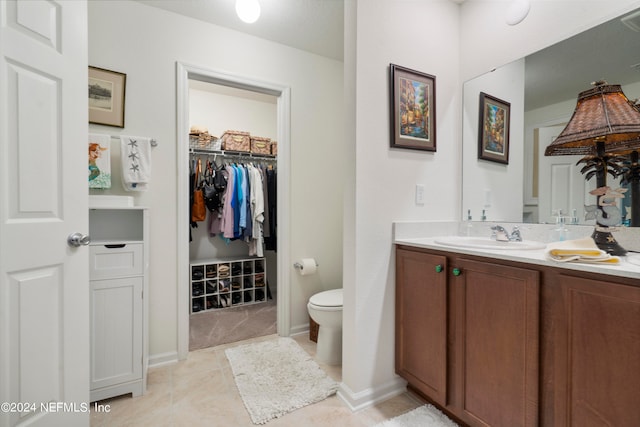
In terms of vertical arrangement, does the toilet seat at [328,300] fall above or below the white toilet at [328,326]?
above

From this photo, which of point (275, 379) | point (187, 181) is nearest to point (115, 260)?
point (187, 181)

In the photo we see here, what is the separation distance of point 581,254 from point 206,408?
1.85 metres

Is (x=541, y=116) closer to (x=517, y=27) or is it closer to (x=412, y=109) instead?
(x=517, y=27)

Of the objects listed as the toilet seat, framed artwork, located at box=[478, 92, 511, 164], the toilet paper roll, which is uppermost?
framed artwork, located at box=[478, 92, 511, 164]

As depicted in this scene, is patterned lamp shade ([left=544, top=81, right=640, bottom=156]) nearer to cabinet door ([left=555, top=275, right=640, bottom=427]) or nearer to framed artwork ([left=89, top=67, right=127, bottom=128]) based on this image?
cabinet door ([left=555, top=275, right=640, bottom=427])

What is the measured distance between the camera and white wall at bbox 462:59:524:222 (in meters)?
1.62

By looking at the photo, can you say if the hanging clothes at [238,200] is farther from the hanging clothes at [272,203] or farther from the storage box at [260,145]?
the storage box at [260,145]

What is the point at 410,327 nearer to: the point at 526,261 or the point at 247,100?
the point at 526,261

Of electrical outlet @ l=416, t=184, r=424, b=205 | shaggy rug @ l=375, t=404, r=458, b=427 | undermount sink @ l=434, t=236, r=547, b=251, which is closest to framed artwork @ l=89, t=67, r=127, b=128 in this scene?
electrical outlet @ l=416, t=184, r=424, b=205

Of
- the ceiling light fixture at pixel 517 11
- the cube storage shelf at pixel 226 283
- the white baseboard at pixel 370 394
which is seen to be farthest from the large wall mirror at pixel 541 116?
the cube storage shelf at pixel 226 283

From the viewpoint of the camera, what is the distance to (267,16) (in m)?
2.06

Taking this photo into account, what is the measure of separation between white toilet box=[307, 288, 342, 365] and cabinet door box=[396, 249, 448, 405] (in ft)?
1.50

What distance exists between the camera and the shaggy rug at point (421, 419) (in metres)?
1.37

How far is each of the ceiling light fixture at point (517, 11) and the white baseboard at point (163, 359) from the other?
10.0 ft
